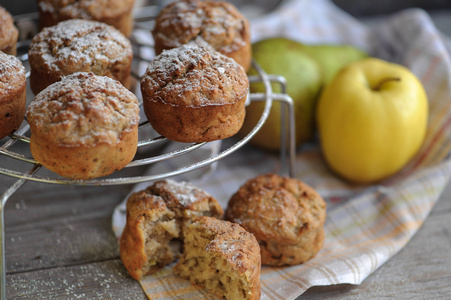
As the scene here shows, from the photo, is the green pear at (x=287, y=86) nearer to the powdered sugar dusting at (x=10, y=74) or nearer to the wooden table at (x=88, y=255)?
the wooden table at (x=88, y=255)

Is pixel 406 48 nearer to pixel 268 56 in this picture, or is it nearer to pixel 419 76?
pixel 419 76

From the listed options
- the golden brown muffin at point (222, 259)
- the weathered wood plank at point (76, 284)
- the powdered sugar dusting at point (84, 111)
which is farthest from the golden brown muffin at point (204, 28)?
the weathered wood plank at point (76, 284)

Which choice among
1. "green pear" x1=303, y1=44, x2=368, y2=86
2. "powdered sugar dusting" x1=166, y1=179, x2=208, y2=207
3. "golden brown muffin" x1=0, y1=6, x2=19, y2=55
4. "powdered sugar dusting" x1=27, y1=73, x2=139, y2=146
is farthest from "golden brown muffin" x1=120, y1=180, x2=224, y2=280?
"green pear" x1=303, y1=44, x2=368, y2=86

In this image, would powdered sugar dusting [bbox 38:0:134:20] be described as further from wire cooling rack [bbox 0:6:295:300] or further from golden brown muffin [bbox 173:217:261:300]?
golden brown muffin [bbox 173:217:261:300]

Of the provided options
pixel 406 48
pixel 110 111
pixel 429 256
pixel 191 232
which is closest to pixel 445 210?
pixel 429 256

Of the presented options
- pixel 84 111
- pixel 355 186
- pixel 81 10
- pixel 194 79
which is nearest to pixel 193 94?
pixel 194 79

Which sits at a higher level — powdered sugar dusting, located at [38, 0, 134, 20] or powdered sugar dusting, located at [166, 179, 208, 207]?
powdered sugar dusting, located at [38, 0, 134, 20]
